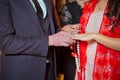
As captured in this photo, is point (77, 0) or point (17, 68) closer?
point (17, 68)

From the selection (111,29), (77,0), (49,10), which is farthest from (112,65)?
(77,0)

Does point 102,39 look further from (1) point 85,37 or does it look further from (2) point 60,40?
(2) point 60,40

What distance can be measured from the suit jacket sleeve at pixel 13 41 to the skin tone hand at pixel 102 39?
8.4 inches

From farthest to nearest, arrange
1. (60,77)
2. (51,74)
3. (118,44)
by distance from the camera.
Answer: (60,77), (51,74), (118,44)

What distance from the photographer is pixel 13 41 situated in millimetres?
Answer: 1135

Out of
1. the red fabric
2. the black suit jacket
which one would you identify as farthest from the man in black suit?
the red fabric

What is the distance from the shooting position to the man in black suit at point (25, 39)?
1.14m

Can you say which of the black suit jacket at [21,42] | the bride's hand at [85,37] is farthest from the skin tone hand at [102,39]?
the black suit jacket at [21,42]

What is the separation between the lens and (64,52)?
172 cm

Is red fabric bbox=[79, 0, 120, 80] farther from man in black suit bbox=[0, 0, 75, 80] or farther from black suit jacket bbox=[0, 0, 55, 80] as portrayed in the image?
black suit jacket bbox=[0, 0, 55, 80]

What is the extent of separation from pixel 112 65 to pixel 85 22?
0.31 meters

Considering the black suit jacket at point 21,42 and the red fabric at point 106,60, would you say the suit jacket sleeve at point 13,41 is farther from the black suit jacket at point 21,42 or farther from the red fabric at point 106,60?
the red fabric at point 106,60

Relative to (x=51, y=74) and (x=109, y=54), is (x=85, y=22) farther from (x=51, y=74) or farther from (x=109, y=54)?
(x=51, y=74)

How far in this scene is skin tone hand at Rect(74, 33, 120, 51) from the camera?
3.93 feet
